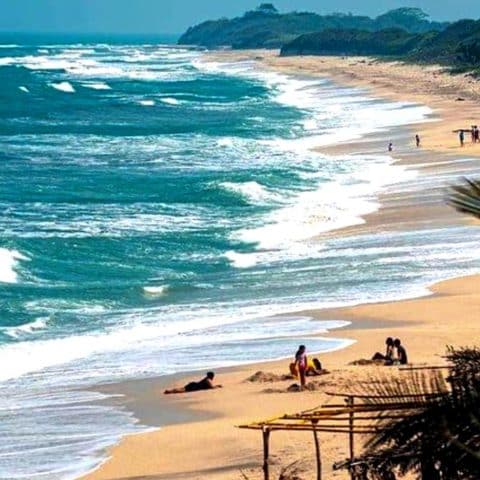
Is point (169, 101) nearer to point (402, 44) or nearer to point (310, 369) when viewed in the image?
point (310, 369)

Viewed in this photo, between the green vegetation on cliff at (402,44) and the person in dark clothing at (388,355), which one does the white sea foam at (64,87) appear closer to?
the green vegetation on cliff at (402,44)

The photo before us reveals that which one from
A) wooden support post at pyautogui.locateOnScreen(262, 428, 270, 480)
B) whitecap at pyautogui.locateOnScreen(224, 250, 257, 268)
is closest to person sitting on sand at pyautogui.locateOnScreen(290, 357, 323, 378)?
wooden support post at pyautogui.locateOnScreen(262, 428, 270, 480)

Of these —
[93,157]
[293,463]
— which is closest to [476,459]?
[293,463]

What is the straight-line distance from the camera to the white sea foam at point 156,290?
27.2m

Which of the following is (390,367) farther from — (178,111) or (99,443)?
(178,111)

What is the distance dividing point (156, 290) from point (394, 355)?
856 cm

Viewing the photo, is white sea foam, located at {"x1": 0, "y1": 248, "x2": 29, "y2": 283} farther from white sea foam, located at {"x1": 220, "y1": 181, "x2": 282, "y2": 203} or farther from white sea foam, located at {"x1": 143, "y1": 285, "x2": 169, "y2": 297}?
white sea foam, located at {"x1": 220, "y1": 181, "x2": 282, "y2": 203}

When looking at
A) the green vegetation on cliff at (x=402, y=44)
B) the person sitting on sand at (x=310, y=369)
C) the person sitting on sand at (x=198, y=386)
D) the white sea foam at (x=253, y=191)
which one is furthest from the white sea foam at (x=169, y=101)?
the person sitting on sand at (x=198, y=386)

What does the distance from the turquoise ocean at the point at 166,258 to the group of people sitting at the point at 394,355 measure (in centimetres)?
205

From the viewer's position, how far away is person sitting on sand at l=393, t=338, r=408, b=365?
757 inches

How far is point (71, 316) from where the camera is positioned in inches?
986

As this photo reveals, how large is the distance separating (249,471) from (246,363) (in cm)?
617

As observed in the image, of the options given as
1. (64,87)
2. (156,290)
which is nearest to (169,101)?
(64,87)

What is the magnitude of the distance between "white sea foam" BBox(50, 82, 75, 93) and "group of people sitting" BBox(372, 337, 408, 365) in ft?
277
